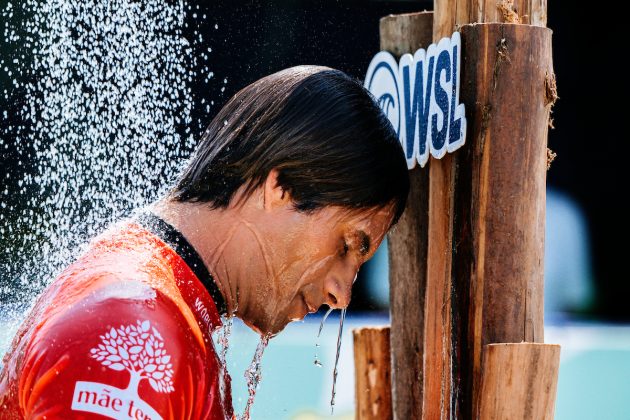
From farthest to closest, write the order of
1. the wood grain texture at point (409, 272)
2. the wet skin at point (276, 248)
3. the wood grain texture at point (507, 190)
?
the wood grain texture at point (409, 272), the wood grain texture at point (507, 190), the wet skin at point (276, 248)

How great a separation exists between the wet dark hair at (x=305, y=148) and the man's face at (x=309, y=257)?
0.14ft

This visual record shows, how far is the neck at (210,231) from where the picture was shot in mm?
2238

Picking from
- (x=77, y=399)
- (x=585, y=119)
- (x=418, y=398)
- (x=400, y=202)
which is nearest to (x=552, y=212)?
(x=585, y=119)

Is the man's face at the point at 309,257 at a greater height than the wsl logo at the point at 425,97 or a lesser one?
lesser

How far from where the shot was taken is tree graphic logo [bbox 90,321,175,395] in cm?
177

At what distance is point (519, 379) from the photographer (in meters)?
2.83

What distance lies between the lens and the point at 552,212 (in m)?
8.34

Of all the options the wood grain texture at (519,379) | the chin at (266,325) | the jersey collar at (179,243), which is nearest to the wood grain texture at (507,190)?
the wood grain texture at (519,379)

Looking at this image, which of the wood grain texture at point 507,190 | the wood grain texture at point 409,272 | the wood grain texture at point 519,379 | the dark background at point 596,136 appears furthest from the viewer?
the dark background at point 596,136

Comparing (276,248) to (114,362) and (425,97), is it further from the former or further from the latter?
Result: (425,97)

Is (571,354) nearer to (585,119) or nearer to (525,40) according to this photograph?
(585,119)

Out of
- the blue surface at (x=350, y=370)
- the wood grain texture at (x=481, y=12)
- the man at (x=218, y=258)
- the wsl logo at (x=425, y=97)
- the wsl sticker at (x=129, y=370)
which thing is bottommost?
the blue surface at (x=350, y=370)

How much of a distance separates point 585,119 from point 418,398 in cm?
548

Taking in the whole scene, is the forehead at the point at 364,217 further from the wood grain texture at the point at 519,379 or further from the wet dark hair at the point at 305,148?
the wood grain texture at the point at 519,379
